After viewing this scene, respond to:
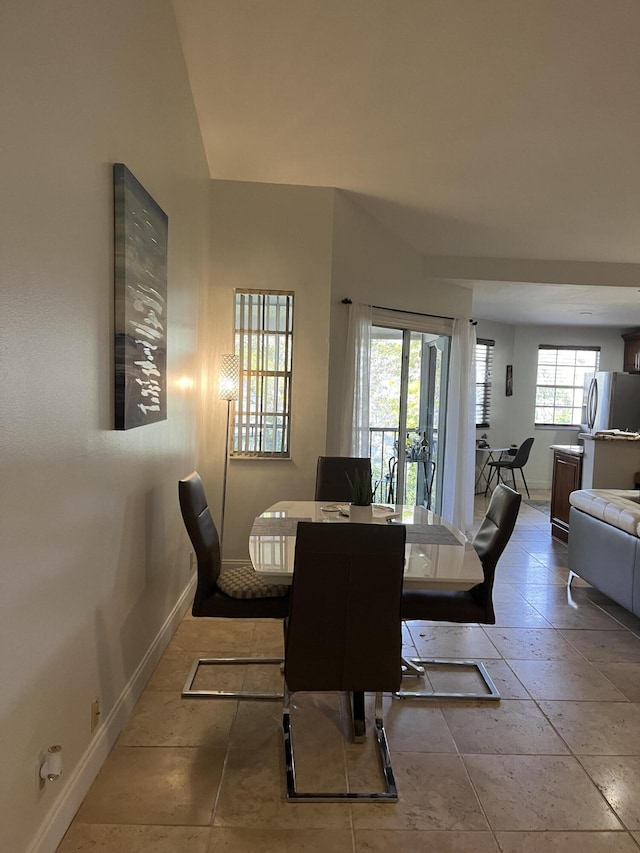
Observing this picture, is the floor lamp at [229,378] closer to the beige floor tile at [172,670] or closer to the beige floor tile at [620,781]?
the beige floor tile at [172,670]

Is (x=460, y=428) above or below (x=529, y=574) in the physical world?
above

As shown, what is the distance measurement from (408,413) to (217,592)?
3073 mm

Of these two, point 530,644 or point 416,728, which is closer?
point 416,728

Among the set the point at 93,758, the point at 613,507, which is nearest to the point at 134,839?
the point at 93,758

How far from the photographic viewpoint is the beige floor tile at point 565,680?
2805 mm

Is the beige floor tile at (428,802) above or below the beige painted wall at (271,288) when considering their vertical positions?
below

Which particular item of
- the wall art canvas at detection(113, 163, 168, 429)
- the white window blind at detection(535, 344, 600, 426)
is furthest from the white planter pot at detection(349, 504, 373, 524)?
the white window blind at detection(535, 344, 600, 426)

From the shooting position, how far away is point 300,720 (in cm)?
252

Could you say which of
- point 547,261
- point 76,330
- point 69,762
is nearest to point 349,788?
point 69,762

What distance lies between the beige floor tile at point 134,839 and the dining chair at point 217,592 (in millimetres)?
789

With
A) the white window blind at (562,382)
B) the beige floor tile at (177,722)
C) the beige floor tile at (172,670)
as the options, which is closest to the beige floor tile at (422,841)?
the beige floor tile at (177,722)

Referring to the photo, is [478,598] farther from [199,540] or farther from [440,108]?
[440,108]

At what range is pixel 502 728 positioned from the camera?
2.51m

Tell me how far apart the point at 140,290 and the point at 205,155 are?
6.45ft
